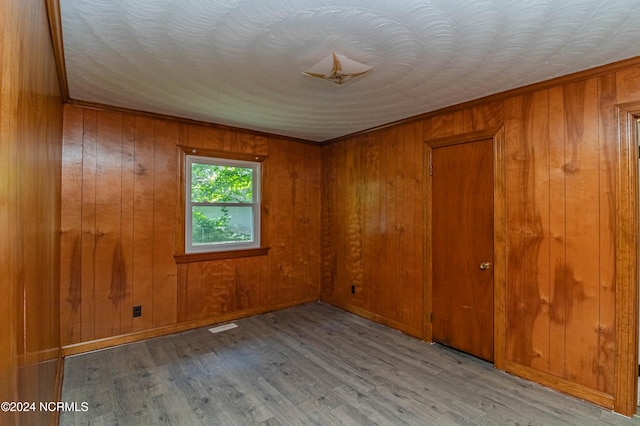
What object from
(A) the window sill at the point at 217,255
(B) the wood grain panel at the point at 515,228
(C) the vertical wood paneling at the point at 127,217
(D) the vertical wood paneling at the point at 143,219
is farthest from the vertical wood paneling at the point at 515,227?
(C) the vertical wood paneling at the point at 127,217

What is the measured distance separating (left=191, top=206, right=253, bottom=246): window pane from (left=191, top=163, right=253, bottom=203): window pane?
0.12 m

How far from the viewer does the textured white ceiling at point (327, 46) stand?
5.22ft

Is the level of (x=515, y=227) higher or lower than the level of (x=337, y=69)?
lower

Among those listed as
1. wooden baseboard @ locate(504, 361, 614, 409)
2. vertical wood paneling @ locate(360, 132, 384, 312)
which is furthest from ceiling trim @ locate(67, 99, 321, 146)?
wooden baseboard @ locate(504, 361, 614, 409)

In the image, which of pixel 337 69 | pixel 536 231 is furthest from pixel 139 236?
pixel 536 231

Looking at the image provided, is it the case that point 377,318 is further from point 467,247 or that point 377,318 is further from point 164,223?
point 164,223

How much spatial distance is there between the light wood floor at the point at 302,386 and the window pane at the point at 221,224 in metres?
1.16

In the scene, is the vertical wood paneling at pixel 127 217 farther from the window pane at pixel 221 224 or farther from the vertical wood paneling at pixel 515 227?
the vertical wood paneling at pixel 515 227

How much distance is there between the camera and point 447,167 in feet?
10.5

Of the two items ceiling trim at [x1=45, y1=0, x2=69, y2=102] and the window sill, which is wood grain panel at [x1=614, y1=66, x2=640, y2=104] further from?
the window sill

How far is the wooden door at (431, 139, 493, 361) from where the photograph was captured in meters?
2.89

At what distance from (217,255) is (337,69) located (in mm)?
2648

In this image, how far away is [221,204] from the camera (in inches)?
154

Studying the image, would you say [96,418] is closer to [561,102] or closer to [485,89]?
[485,89]
